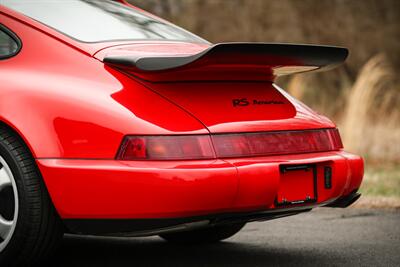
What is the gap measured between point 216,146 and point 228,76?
1.46 feet

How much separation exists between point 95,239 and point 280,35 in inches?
462

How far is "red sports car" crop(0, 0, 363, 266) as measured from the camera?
3521mm

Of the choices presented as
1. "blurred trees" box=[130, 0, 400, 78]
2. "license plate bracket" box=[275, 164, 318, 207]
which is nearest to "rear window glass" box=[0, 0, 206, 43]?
"license plate bracket" box=[275, 164, 318, 207]

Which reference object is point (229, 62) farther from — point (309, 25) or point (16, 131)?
point (309, 25)

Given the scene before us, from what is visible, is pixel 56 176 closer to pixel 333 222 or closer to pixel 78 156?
pixel 78 156

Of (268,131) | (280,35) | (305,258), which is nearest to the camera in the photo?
(268,131)

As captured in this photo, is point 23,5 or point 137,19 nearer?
point 23,5

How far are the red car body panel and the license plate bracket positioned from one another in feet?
0.04

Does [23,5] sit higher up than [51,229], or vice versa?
[23,5]

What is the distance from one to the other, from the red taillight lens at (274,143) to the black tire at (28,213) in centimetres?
84

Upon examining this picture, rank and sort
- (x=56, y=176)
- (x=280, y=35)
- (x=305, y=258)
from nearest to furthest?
(x=56, y=176) < (x=305, y=258) < (x=280, y=35)

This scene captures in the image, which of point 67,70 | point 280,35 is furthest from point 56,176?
point 280,35

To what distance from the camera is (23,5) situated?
4168 mm

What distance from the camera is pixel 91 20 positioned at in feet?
13.8
